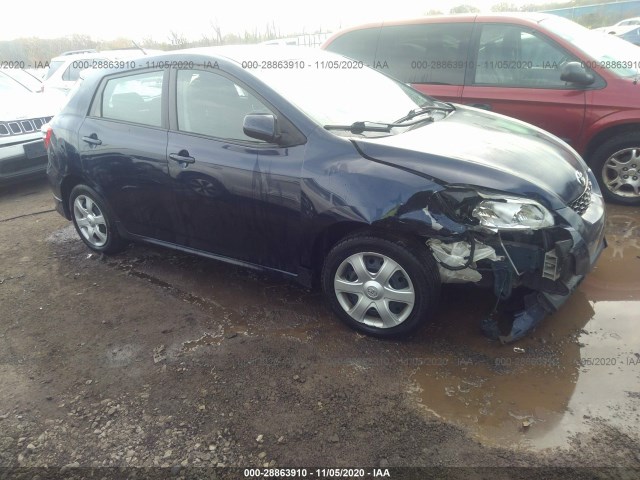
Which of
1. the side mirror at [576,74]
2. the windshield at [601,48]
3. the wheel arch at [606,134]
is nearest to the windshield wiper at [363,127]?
the side mirror at [576,74]

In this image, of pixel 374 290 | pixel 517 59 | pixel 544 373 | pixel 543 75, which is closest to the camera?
pixel 544 373

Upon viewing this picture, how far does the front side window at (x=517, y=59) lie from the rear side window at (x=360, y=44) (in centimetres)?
125

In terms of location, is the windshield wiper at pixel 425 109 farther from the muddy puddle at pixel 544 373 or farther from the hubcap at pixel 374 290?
the muddy puddle at pixel 544 373

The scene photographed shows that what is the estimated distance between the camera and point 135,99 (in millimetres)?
3566

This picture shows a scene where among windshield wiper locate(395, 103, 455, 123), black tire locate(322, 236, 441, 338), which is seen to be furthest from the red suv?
black tire locate(322, 236, 441, 338)

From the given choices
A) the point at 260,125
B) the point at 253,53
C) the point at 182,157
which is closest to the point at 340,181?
the point at 260,125

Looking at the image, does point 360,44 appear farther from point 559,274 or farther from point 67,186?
point 559,274

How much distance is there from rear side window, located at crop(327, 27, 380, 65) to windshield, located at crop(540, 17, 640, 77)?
180 centimetres

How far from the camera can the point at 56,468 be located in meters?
2.17

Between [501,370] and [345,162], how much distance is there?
142cm

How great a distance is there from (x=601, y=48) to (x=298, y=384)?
442 cm

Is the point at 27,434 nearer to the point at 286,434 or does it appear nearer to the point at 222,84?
the point at 286,434

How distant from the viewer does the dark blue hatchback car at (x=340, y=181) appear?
2.46 meters

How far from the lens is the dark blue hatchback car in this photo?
2455mm
